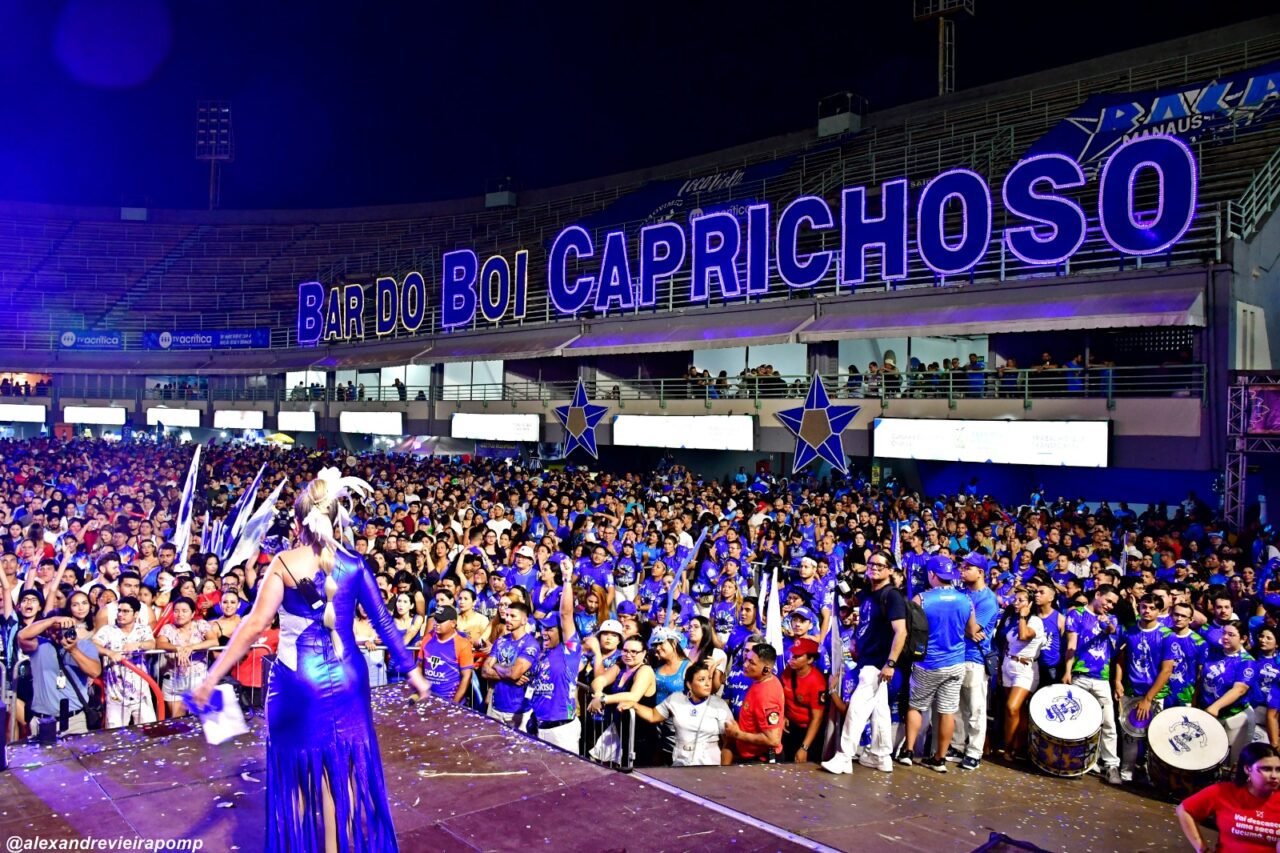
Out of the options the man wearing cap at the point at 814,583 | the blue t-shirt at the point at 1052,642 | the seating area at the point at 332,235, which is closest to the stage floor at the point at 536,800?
the blue t-shirt at the point at 1052,642

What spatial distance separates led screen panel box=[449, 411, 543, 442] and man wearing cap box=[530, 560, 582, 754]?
19.0 m

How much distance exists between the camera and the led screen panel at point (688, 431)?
832 inches

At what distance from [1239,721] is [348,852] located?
594cm

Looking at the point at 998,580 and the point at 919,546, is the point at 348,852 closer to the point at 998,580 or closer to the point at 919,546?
the point at 998,580

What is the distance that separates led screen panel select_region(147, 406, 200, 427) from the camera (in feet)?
131

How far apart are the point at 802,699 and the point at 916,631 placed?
3.04ft

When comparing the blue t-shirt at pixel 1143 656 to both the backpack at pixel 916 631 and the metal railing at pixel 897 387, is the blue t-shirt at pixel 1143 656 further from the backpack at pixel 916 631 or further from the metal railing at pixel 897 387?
the metal railing at pixel 897 387

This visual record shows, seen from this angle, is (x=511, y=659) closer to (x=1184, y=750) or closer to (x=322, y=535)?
(x=322, y=535)

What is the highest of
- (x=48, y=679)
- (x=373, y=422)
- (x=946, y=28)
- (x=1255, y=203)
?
(x=946, y=28)

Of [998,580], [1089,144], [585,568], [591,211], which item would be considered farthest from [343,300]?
[998,580]

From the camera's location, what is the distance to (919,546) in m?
11.6

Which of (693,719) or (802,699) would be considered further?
(802,699)

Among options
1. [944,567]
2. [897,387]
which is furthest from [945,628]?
[897,387]

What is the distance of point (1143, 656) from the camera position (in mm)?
7453
